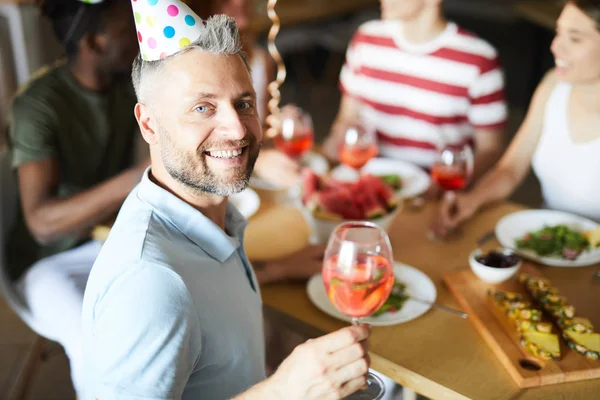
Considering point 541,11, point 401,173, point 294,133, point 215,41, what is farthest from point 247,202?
point 541,11

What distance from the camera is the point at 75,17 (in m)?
2.00

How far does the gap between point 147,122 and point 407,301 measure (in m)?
0.71

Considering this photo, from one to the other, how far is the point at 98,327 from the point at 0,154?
121cm

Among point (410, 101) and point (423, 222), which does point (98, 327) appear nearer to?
point (423, 222)

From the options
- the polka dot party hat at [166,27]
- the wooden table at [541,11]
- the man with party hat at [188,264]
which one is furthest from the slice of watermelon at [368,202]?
the wooden table at [541,11]

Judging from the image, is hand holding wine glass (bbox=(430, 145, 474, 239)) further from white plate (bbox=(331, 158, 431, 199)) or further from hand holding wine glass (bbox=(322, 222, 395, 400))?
hand holding wine glass (bbox=(322, 222, 395, 400))

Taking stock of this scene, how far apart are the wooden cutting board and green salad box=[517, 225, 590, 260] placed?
12 centimetres

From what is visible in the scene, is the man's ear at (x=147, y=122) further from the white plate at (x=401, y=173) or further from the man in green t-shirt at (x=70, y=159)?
the white plate at (x=401, y=173)

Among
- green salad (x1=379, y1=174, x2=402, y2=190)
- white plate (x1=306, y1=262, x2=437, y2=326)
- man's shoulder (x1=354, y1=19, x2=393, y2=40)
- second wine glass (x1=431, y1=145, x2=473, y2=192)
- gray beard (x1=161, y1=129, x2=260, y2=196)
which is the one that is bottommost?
green salad (x1=379, y1=174, x2=402, y2=190)

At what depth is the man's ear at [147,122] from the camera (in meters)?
1.20

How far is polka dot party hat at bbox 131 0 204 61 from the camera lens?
44.4 inches

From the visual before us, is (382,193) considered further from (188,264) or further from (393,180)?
(188,264)

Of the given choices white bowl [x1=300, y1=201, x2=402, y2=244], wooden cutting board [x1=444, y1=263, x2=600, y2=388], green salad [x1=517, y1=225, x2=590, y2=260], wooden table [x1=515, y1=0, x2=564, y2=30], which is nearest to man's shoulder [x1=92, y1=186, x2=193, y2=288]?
white bowl [x1=300, y1=201, x2=402, y2=244]

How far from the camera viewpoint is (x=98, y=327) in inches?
40.4
